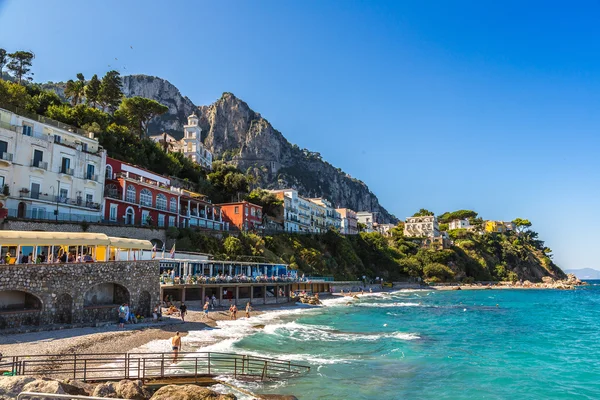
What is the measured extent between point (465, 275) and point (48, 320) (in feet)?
345

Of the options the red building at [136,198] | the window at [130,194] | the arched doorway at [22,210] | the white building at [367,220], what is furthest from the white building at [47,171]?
the white building at [367,220]

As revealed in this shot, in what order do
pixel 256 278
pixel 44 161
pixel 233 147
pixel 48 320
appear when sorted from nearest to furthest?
1. pixel 48 320
2. pixel 44 161
3. pixel 256 278
4. pixel 233 147

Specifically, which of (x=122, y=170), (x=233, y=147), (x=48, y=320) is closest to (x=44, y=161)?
(x=122, y=170)

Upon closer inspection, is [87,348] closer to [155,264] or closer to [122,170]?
[155,264]

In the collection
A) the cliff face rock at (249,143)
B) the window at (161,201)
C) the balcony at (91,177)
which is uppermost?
the cliff face rock at (249,143)

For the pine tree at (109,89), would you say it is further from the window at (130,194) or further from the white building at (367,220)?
the white building at (367,220)

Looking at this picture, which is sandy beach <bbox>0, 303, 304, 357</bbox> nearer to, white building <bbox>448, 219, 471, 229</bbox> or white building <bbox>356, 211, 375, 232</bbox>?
Result: white building <bbox>356, 211, 375, 232</bbox>

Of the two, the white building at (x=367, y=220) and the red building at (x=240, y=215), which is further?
the white building at (x=367, y=220)

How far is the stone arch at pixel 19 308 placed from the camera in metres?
21.2

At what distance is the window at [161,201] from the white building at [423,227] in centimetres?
10119

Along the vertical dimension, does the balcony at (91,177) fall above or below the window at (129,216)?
above

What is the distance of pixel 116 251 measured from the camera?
1190 inches

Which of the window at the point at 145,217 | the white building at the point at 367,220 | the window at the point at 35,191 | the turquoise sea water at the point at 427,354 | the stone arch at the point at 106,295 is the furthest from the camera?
the white building at the point at 367,220

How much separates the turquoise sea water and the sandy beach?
4.09 m
